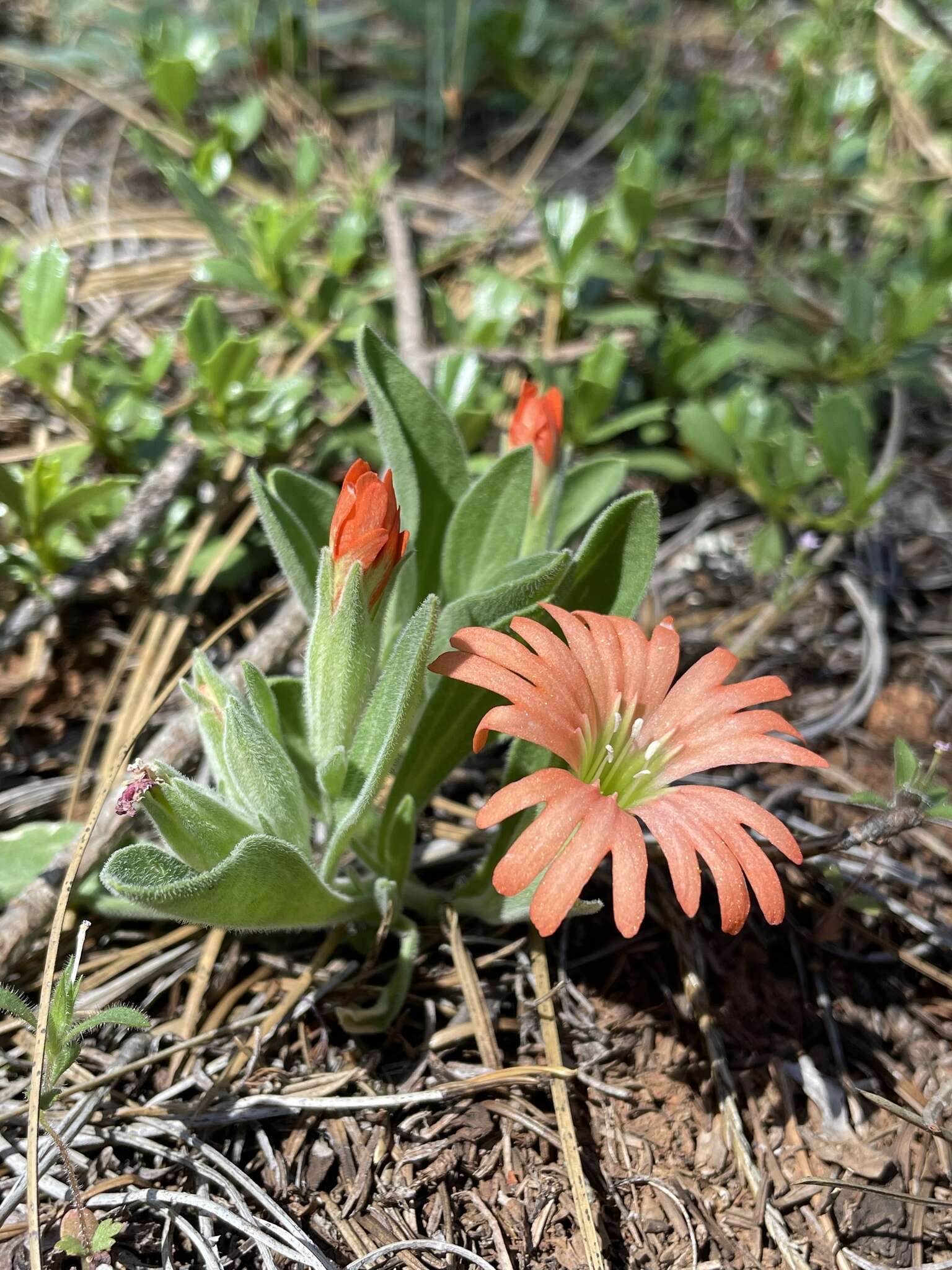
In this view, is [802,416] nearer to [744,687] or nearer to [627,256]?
[627,256]

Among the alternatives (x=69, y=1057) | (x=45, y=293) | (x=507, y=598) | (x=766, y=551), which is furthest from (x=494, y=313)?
(x=69, y=1057)

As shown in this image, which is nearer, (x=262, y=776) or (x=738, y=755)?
(x=738, y=755)

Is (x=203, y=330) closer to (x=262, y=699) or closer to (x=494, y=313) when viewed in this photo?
(x=494, y=313)

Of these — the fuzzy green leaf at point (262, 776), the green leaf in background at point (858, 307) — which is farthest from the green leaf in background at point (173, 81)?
the fuzzy green leaf at point (262, 776)

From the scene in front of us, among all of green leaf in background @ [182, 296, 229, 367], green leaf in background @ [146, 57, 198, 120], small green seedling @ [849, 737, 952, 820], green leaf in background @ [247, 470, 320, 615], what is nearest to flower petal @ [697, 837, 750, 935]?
small green seedling @ [849, 737, 952, 820]

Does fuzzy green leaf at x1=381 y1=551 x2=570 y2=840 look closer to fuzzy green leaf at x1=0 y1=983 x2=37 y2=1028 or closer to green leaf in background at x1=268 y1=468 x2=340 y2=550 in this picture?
green leaf in background at x1=268 y1=468 x2=340 y2=550

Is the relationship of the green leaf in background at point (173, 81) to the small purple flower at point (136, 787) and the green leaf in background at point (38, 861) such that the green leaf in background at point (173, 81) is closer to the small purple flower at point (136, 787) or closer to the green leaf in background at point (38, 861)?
the green leaf in background at point (38, 861)
